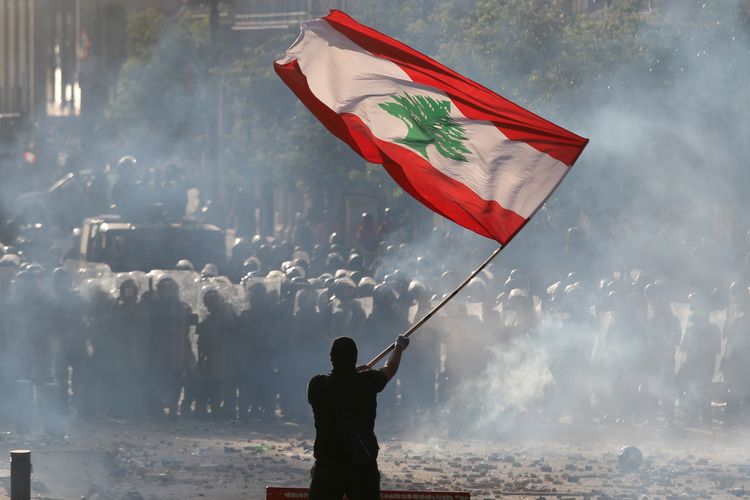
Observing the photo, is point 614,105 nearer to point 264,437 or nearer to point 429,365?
point 429,365

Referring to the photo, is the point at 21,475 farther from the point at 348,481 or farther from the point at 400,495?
the point at 400,495

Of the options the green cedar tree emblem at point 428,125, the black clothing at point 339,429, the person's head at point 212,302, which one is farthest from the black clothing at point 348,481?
the person's head at point 212,302

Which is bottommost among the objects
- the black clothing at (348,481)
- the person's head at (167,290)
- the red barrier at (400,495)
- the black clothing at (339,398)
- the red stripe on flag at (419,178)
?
the red barrier at (400,495)

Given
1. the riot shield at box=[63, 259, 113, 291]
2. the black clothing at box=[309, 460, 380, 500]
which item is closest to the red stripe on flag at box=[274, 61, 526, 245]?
the black clothing at box=[309, 460, 380, 500]

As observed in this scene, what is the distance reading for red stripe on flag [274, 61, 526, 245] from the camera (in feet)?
28.5

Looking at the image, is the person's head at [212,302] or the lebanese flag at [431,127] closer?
the lebanese flag at [431,127]

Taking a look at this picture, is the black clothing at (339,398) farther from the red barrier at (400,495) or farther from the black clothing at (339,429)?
the red barrier at (400,495)

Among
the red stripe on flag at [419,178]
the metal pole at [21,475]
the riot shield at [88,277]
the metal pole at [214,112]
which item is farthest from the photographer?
the metal pole at [214,112]

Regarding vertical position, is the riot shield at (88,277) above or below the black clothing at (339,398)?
above

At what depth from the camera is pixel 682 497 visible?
12039 mm

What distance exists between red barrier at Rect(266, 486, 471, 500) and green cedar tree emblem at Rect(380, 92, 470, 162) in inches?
72.1

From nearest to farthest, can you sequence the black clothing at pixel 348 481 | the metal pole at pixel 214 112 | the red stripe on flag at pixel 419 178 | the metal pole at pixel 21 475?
the black clothing at pixel 348 481 → the red stripe on flag at pixel 419 178 → the metal pole at pixel 21 475 → the metal pole at pixel 214 112

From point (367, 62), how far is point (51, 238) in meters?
16.2

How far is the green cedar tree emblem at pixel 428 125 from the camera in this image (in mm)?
8930
